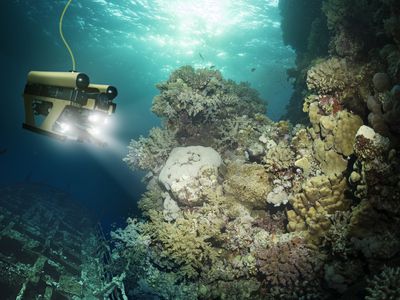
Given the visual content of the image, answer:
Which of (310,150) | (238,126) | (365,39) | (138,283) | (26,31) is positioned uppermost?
(26,31)

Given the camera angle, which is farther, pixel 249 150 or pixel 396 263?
pixel 249 150

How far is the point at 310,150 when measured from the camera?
8.10 meters

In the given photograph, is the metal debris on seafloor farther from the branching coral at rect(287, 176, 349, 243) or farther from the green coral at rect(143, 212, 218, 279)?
the branching coral at rect(287, 176, 349, 243)

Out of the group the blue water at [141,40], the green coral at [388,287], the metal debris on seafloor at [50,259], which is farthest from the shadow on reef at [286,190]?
the blue water at [141,40]

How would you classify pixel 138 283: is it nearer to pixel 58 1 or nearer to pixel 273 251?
pixel 273 251

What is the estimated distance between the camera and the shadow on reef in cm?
562

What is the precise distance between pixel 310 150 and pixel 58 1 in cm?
2654

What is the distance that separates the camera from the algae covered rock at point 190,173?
861 cm

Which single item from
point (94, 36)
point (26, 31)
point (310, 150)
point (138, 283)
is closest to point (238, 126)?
point (310, 150)

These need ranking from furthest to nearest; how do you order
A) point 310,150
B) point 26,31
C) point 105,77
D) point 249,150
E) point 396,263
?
point 105,77 < point 26,31 < point 249,150 < point 310,150 < point 396,263

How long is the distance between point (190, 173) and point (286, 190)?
2834 mm

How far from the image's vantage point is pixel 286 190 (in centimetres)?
793

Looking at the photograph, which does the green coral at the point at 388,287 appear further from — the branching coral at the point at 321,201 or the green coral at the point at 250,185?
the green coral at the point at 250,185

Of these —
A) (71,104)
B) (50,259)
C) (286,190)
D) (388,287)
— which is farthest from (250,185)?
(50,259)
